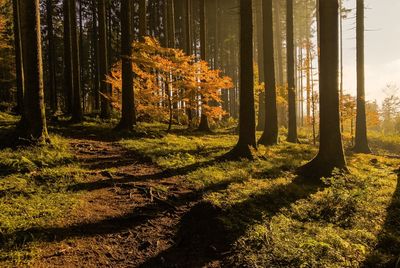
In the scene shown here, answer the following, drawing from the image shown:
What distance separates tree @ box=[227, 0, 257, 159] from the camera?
10414 millimetres

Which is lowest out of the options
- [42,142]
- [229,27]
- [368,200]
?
[368,200]

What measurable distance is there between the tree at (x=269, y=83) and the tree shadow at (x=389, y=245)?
26.0 feet

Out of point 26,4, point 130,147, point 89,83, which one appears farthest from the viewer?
point 89,83

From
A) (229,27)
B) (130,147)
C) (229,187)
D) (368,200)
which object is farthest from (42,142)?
(229,27)

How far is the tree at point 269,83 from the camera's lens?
1498 centimetres

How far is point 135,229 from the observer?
5238 mm

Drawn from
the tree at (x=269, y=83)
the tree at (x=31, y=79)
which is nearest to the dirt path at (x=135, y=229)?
the tree at (x=31, y=79)

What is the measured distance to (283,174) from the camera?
9328mm

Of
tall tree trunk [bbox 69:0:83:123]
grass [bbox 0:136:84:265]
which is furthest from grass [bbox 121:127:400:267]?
tall tree trunk [bbox 69:0:83:123]

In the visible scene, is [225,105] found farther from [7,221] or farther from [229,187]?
[7,221]

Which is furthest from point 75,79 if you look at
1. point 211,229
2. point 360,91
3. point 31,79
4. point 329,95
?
point 360,91

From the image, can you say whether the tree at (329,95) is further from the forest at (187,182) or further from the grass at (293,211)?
the grass at (293,211)

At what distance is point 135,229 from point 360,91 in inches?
630

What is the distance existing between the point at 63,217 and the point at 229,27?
123ft
